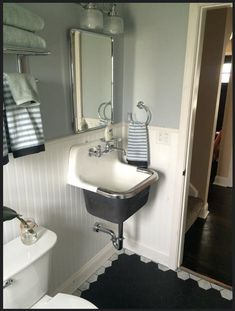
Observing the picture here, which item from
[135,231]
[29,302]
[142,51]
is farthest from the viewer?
[135,231]

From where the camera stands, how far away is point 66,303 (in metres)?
1.20

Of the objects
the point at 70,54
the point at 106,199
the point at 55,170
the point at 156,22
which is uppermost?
the point at 156,22

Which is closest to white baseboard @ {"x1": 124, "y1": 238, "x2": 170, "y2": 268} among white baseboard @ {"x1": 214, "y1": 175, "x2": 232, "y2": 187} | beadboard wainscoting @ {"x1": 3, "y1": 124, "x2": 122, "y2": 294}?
beadboard wainscoting @ {"x1": 3, "y1": 124, "x2": 122, "y2": 294}

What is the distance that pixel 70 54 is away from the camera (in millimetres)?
1418

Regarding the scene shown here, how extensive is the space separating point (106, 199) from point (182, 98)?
84 cm

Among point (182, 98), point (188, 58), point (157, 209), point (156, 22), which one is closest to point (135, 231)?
point (157, 209)

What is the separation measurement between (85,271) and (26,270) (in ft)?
2.89

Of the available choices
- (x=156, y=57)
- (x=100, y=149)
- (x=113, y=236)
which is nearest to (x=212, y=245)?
(x=113, y=236)

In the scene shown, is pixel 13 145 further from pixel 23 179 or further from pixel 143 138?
pixel 143 138

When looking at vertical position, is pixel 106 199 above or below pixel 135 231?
above

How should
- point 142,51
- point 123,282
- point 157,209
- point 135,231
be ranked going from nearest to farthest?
1. point 142,51
2. point 123,282
3. point 157,209
4. point 135,231

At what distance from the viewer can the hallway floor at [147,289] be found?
172 centimetres

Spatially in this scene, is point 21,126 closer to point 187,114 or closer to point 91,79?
point 91,79

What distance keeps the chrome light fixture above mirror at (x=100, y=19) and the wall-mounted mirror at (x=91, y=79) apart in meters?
0.07
